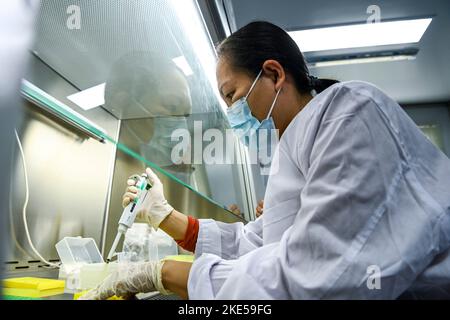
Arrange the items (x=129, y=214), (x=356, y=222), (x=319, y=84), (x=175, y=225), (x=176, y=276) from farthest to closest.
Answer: (x=175, y=225)
(x=319, y=84)
(x=129, y=214)
(x=176, y=276)
(x=356, y=222)

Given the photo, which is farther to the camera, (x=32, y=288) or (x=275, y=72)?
(x=275, y=72)

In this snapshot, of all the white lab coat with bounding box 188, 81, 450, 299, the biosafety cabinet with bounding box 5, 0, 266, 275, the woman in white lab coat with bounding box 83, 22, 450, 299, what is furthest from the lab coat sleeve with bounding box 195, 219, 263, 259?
the white lab coat with bounding box 188, 81, 450, 299

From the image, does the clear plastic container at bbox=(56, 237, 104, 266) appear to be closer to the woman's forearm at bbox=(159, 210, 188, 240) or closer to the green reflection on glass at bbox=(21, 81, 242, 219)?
the woman's forearm at bbox=(159, 210, 188, 240)

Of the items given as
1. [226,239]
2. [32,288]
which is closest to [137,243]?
[226,239]

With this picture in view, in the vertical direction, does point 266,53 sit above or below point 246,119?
above

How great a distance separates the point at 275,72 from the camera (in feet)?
2.92

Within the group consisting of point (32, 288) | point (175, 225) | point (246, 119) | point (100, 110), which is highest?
point (100, 110)

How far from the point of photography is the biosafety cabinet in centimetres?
89

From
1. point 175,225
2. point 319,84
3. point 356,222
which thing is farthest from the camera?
point 175,225

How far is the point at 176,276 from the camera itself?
2.06ft

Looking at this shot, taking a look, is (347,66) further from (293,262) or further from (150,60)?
(293,262)

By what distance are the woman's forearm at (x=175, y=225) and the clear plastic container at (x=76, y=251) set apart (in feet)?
0.86

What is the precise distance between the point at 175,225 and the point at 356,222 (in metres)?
0.77

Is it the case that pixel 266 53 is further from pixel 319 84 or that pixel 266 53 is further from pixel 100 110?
pixel 100 110
